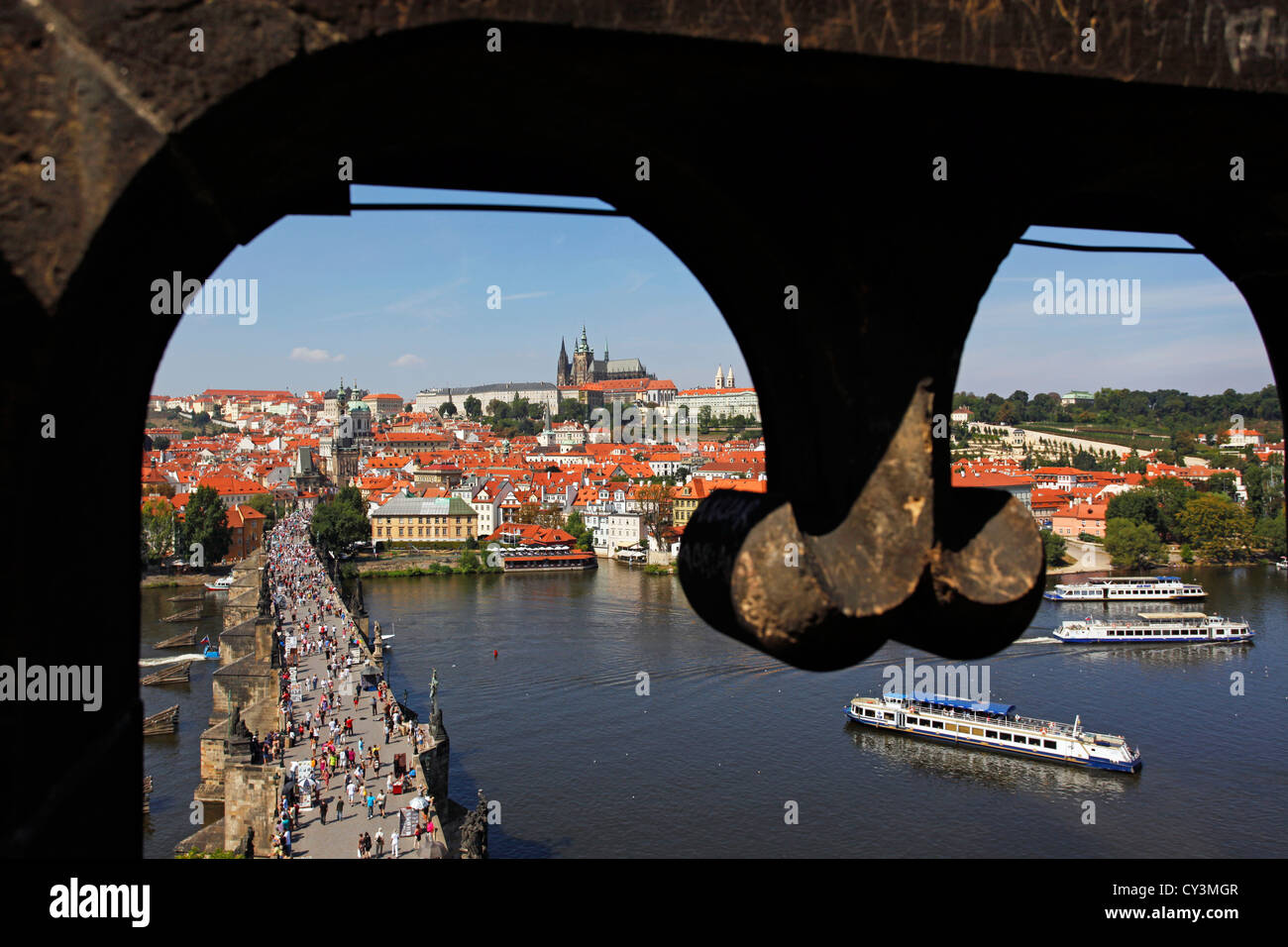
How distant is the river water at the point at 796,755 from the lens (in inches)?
414

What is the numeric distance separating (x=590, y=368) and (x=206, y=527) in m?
54.8

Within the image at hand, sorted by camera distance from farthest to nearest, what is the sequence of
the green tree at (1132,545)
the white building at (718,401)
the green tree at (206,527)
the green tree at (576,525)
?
the white building at (718,401)
the green tree at (576,525)
the green tree at (1132,545)
the green tree at (206,527)

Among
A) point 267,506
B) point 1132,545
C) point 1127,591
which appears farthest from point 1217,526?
point 267,506

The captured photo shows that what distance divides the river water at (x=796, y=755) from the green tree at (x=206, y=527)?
12.4m

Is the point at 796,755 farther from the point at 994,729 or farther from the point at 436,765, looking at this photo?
the point at 436,765

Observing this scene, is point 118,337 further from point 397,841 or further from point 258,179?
point 397,841

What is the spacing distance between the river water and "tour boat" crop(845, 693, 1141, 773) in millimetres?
Answer: 227

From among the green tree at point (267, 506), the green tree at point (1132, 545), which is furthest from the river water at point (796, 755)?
the green tree at point (267, 506)

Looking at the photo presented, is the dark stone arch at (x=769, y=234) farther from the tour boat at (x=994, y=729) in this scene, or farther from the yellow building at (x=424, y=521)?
the yellow building at (x=424, y=521)

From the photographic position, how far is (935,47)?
80 centimetres

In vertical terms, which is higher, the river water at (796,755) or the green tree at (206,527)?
the green tree at (206,527)

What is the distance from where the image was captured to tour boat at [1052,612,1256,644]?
64.7 feet

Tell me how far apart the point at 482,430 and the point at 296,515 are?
31522 millimetres

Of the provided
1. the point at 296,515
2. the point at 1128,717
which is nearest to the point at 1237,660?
the point at 1128,717
